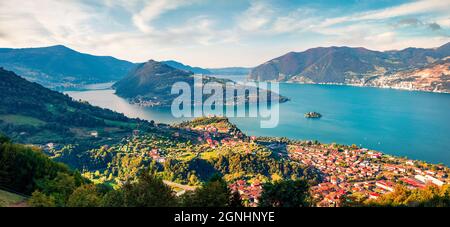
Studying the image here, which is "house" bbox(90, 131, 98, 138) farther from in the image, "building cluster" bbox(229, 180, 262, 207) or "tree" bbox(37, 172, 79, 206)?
"tree" bbox(37, 172, 79, 206)

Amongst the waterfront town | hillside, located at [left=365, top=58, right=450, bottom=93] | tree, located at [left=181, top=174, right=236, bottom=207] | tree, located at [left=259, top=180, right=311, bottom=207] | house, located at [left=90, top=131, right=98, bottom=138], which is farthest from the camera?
hillside, located at [left=365, top=58, right=450, bottom=93]

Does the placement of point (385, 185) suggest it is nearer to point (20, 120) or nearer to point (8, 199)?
point (8, 199)

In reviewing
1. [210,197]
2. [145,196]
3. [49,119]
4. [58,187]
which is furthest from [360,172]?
[49,119]

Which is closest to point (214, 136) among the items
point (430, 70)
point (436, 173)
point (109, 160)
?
point (109, 160)

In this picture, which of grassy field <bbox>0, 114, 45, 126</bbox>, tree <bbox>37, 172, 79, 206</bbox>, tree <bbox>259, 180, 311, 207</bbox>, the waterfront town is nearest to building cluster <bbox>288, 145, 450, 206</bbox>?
the waterfront town
